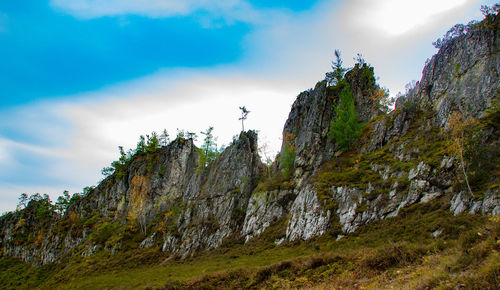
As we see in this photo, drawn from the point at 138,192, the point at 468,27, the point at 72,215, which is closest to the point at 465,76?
the point at 468,27

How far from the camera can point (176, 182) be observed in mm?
76375

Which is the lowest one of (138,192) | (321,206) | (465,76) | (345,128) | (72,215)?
(321,206)

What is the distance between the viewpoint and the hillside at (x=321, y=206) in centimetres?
1977

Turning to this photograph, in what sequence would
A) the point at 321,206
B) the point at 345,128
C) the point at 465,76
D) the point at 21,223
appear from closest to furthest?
the point at 321,206 < the point at 465,76 < the point at 345,128 < the point at 21,223

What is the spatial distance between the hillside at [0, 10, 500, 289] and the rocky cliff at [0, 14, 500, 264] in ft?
0.86

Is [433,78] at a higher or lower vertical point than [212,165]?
higher

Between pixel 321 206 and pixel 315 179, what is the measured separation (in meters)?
7.37

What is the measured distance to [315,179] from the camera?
4481cm

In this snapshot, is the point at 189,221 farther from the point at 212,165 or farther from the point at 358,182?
the point at 358,182

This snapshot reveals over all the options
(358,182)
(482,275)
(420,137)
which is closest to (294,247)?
(358,182)

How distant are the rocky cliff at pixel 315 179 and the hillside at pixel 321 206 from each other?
0.26 meters

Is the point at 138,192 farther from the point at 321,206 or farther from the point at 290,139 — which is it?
the point at 321,206

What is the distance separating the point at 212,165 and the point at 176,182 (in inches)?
527

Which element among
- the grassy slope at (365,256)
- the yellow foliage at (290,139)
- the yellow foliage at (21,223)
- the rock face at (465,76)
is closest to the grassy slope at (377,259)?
the grassy slope at (365,256)
